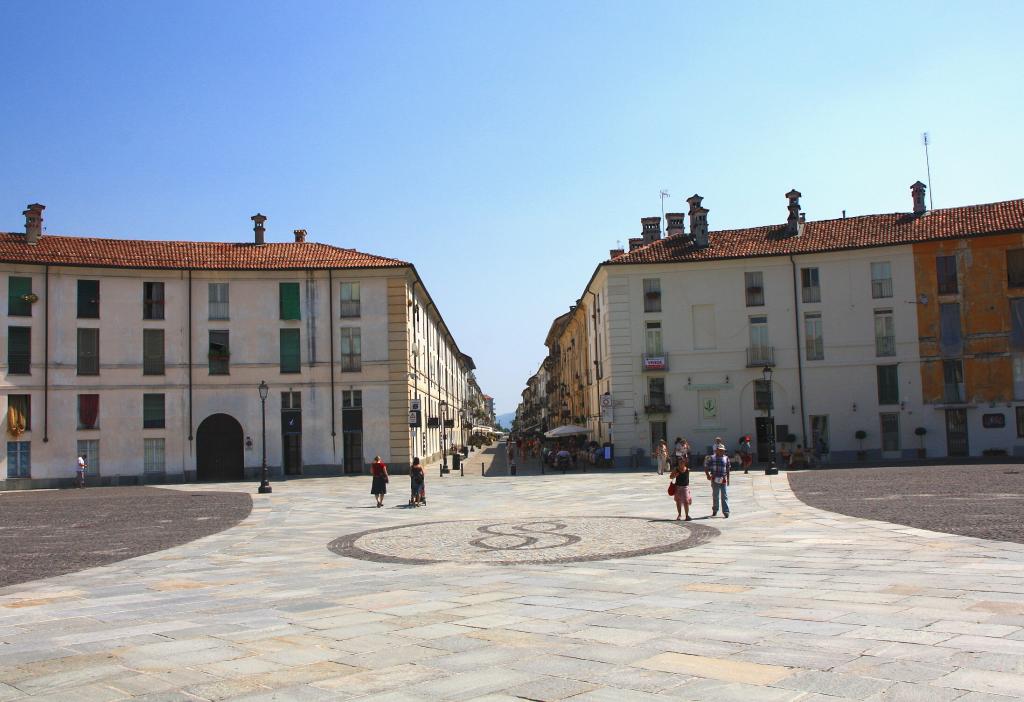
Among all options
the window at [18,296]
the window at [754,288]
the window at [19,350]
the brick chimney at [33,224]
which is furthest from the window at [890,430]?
the brick chimney at [33,224]

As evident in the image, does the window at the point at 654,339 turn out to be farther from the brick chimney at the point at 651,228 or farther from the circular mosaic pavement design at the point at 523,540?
the circular mosaic pavement design at the point at 523,540

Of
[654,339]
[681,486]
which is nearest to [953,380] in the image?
[654,339]

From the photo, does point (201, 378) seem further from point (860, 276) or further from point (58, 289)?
point (860, 276)

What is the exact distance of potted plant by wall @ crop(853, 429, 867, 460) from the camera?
134ft

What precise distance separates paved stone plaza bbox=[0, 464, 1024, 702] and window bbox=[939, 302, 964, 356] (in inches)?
1074

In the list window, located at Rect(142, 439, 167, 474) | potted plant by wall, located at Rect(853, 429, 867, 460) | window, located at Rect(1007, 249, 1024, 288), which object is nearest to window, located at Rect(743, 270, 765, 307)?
potted plant by wall, located at Rect(853, 429, 867, 460)

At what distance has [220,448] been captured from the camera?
132 feet

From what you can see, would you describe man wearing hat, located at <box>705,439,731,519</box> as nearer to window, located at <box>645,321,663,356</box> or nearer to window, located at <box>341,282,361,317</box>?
window, located at <box>645,321,663,356</box>

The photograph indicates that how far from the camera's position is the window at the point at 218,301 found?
133ft

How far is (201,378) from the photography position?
40.2 m

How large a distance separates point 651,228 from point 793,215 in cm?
1217

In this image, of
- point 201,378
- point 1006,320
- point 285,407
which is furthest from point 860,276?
point 201,378

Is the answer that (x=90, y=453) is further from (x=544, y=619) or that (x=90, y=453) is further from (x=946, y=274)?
(x=946, y=274)

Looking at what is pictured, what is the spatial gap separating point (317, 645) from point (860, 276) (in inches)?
1546
